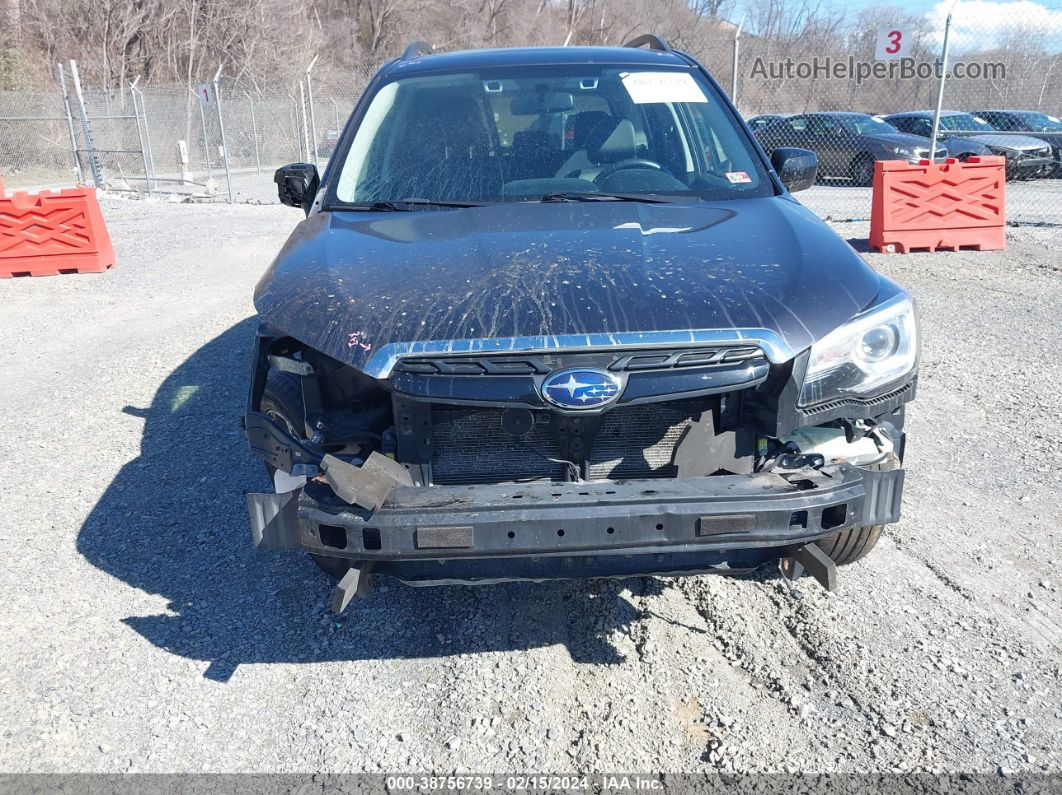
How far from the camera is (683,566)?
2508mm

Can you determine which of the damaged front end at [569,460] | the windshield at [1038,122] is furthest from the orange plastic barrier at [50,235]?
the windshield at [1038,122]

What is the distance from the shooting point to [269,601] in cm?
325

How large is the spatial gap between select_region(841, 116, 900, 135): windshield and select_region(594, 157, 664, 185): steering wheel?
1617 cm

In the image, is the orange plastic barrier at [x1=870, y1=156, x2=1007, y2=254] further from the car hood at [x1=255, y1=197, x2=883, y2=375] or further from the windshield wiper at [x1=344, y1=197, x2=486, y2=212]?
the windshield wiper at [x1=344, y1=197, x2=486, y2=212]

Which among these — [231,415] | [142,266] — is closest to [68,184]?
[142,266]

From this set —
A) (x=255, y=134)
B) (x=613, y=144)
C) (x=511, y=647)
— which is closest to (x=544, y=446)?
(x=511, y=647)

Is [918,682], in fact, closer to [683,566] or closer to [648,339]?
[683,566]

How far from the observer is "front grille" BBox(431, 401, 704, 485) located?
2535 mm

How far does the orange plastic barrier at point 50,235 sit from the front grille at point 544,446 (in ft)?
30.8

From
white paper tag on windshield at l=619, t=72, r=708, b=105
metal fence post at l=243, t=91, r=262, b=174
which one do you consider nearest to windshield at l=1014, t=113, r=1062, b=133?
white paper tag on windshield at l=619, t=72, r=708, b=105

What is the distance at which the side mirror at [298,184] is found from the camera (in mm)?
4117

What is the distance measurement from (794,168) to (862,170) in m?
15.5

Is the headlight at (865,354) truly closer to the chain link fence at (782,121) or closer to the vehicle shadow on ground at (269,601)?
the vehicle shadow on ground at (269,601)

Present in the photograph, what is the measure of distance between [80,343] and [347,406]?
551cm
